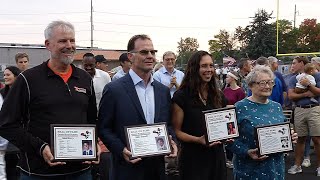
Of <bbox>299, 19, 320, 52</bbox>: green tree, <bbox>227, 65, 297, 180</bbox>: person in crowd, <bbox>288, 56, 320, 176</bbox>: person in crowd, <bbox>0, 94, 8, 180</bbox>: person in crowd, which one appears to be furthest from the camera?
<bbox>299, 19, 320, 52</bbox>: green tree

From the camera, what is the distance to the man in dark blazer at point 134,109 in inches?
141

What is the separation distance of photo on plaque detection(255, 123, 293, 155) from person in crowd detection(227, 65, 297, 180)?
0.08m

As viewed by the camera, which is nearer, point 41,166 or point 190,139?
point 41,166

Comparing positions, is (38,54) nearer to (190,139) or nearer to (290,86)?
(290,86)

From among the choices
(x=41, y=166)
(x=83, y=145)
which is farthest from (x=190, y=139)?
(x=41, y=166)

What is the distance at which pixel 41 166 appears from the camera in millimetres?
3209

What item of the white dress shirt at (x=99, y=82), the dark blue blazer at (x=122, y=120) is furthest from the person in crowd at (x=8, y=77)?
the dark blue blazer at (x=122, y=120)

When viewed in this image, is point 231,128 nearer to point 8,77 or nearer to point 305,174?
point 8,77

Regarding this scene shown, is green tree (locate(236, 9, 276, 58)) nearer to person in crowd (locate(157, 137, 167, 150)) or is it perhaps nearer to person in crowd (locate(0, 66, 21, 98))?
person in crowd (locate(0, 66, 21, 98))

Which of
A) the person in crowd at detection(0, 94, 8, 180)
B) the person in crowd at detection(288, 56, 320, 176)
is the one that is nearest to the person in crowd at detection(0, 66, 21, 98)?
the person in crowd at detection(0, 94, 8, 180)

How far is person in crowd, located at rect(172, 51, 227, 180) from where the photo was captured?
3.98 meters

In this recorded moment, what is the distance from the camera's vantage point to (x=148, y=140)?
11.2 ft

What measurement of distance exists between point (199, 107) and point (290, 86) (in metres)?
4.19

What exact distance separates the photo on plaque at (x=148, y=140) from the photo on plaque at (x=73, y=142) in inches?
11.7
